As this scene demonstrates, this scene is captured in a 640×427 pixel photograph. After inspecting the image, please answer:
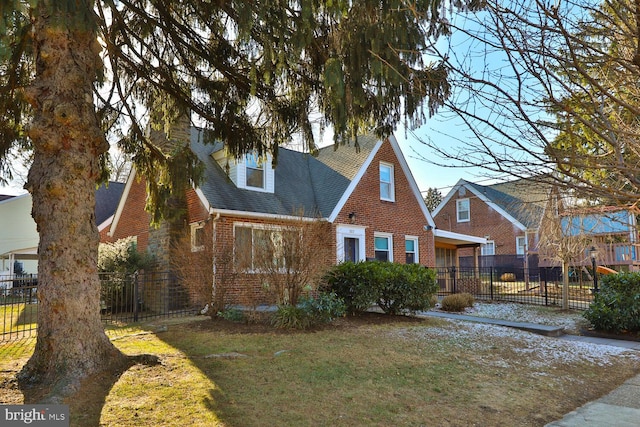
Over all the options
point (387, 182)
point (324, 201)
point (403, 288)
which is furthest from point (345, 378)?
point (387, 182)

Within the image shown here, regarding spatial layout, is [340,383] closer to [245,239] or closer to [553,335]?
[245,239]

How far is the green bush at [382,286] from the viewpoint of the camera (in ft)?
32.7

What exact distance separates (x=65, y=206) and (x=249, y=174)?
31.6ft

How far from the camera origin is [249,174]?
1487 centimetres

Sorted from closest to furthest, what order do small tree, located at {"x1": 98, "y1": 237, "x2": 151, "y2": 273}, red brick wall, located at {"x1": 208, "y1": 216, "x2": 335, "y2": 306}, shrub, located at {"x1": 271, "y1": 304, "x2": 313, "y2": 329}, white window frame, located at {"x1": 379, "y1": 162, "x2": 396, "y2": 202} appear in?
shrub, located at {"x1": 271, "y1": 304, "x2": 313, "y2": 329}
red brick wall, located at {"x1": 208, "y1": 216, "x2": 335, "y2": 306}
small tree, located at {"x1": 98, "y1": 237, "x2": 151, "y2": 273}
white window frame, located at {"x1": 379, "y1": 162, "x2": 396, "y2": 202}

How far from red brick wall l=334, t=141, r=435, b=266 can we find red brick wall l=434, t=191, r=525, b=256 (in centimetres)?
1091

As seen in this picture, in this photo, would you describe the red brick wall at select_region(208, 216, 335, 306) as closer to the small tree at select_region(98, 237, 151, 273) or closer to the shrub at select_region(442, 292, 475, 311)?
the shrub at select_region(442, 292, 475, 311)

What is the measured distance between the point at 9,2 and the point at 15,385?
13.0 ft

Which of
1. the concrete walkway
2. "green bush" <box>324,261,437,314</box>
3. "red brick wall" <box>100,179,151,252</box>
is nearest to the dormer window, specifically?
"red brick wall" <box>100,179,151,252</box>

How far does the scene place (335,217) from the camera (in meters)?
15.3

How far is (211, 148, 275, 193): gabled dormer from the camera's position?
47.6ft

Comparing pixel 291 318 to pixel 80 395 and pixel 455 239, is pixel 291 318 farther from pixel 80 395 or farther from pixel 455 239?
pixel 455 239

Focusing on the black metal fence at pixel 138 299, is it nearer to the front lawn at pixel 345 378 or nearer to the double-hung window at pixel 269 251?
the double-hung window at pixel 269 251

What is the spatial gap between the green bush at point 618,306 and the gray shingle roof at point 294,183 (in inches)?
296
